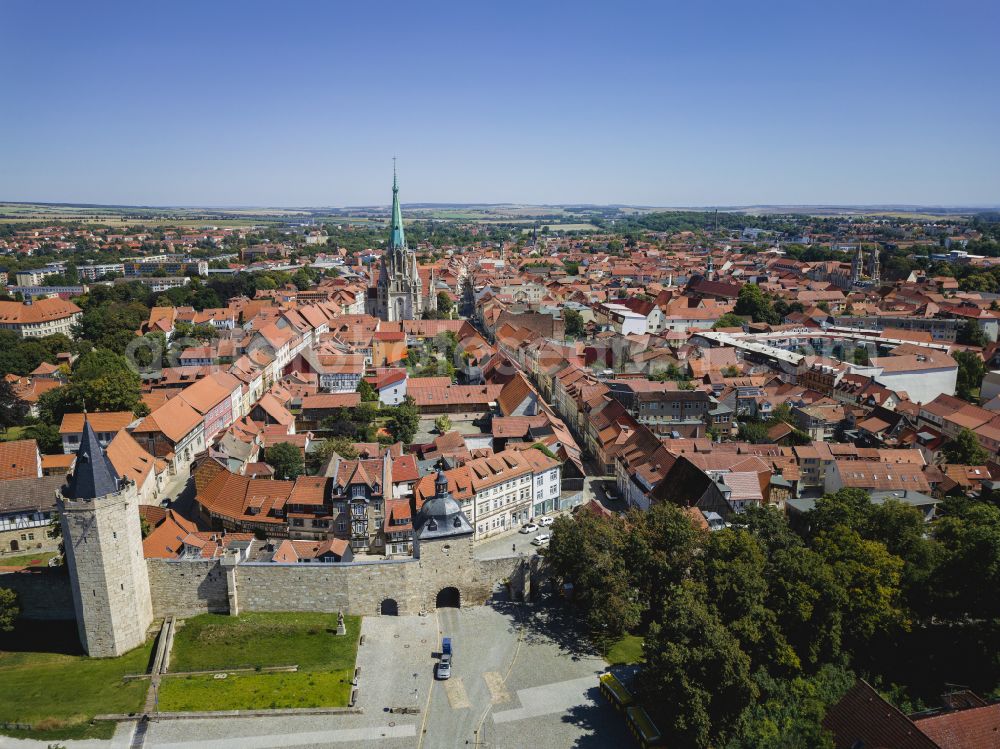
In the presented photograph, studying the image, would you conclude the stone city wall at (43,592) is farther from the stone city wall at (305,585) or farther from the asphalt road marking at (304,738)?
the asphalt road marking at (304,738)

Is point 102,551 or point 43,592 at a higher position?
point 102,551

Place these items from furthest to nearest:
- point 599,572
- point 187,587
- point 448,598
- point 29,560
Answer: point 29,560
point 448,598
point 187,587
point 599,572

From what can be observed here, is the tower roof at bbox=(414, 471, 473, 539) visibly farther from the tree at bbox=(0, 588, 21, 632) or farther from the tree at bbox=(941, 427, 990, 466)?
the tree at bbox=(941, 427, 990, 466)

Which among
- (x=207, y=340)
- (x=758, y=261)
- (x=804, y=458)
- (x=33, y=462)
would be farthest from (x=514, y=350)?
(x=758, y=261)

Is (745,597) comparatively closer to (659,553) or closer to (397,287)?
(659,553)

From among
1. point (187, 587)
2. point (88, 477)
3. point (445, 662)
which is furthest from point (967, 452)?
point (88, 477)

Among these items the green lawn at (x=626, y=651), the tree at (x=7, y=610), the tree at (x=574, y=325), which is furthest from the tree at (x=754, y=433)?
the tree at (x=7, y=610)

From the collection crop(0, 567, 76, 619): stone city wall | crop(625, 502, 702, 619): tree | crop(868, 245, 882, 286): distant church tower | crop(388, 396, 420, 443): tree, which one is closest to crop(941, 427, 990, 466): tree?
crop(625, 502, 702, 619): tree
